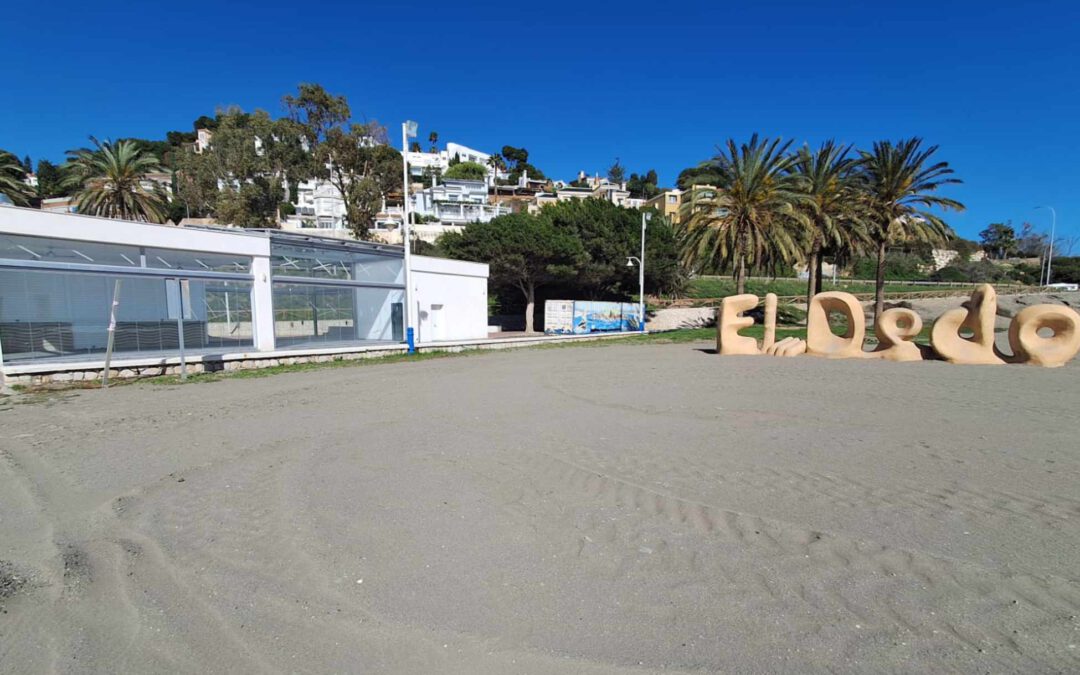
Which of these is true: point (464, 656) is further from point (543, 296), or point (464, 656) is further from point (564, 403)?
point (543, 296)

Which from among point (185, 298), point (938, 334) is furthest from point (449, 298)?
point (938, 334)

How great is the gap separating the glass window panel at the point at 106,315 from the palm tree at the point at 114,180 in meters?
19.2

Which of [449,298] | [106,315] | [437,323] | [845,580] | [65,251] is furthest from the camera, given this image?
[449,298]

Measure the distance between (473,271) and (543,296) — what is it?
1700 centimetres

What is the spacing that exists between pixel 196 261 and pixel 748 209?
2402 centimetres

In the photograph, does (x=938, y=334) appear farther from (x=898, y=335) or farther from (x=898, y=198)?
(x=898, y=198)

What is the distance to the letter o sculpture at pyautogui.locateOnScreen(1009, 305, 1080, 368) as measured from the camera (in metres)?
13.8

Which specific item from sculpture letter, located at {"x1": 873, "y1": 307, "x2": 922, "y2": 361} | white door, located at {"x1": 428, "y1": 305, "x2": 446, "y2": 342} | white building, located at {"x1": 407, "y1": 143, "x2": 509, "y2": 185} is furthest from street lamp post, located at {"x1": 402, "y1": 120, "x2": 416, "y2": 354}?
white building, located at {"x1": 407, "y1": 143, "x2": 509, "y2": 185}

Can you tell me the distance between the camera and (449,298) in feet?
87.6

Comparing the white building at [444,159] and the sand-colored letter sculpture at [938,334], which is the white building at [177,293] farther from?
the white building at [444,159]

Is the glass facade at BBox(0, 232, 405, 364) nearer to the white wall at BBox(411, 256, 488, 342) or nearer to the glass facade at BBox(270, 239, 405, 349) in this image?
the glass facade at BBox(270, 239, 405, 349)

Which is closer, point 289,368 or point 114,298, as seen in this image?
point 114,298

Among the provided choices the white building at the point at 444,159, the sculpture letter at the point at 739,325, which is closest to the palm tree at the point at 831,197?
the sculpture letter at the point at 739,325

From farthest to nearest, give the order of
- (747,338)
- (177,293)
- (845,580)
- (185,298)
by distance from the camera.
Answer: (747,338)
(185,298)
(177,293)
(845,580)
